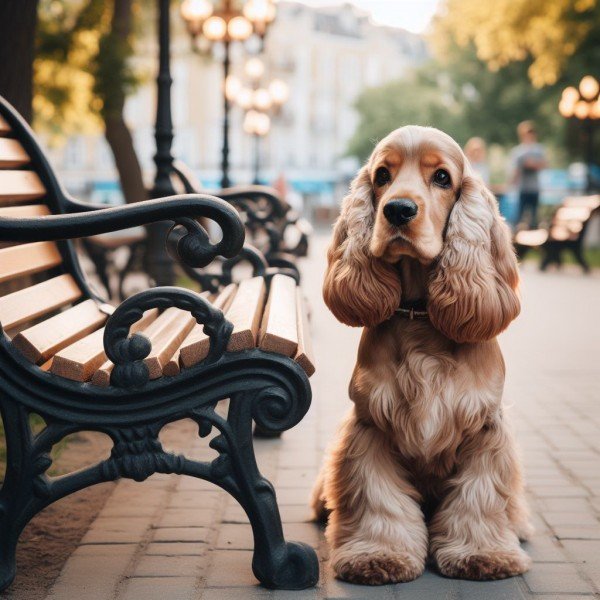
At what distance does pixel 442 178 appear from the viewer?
3.16 metres

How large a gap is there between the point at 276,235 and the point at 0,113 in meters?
3.38

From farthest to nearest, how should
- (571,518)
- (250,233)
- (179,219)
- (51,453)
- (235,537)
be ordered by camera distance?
(250,233), (51,453), (571,518), (235,537), (179,219)

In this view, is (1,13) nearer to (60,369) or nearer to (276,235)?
(276,235)

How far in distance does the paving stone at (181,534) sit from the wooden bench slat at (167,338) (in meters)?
0.69

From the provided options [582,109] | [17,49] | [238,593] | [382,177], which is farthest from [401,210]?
[582,109]

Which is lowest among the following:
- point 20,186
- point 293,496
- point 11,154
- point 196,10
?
point 293,496

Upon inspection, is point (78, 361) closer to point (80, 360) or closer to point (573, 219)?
point (80, 360)

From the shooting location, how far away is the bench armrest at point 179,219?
2.94m

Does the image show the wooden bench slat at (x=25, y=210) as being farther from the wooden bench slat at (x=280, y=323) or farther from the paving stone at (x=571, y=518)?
the paving stone at (x=571, y=518)

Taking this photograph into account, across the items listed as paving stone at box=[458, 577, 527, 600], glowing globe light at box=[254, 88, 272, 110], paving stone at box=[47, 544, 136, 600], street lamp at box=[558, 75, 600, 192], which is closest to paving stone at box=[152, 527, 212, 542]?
paving stone at box=[47, 544, 136, 600]

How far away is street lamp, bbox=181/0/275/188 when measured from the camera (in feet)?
50.5

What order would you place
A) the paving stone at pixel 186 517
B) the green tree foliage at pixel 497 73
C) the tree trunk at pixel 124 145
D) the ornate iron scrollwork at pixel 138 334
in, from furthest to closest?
the green tree foliage at pixel 497 73
the tree trunk at pixel 124 145
the paving stone at pixel 186 517
the ornate iron scrollwork at pixel 138 334

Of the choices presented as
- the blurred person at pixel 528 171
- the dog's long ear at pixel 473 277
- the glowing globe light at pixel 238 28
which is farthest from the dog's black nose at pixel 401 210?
the blurred person at pixel 528 171

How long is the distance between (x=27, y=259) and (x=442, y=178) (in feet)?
5.55
